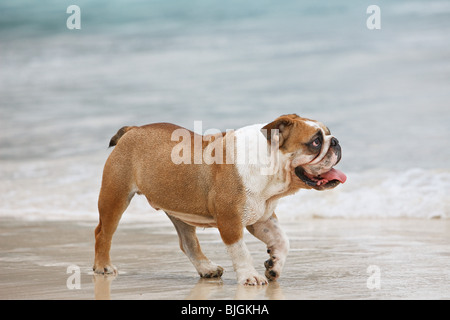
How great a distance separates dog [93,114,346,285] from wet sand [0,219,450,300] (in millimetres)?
219

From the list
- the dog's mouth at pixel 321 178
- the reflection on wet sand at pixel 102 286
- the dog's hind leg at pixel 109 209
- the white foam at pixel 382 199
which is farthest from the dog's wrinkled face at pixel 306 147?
the white foam at pixel 382 199

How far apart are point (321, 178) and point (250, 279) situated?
2.55 ft

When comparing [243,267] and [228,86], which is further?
[228,86]

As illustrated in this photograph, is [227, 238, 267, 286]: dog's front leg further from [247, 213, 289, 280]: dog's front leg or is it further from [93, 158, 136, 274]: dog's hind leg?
[93, 158, 136, 274]: dog's hind leg

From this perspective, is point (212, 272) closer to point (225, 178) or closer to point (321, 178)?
point (225, 178)

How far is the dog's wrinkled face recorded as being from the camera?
443cm

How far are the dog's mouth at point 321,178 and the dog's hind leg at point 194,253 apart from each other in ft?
3.06

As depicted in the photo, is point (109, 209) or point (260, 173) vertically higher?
point (260, 173)

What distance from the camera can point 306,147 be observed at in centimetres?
443

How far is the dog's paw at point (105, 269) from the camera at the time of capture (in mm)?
4988
